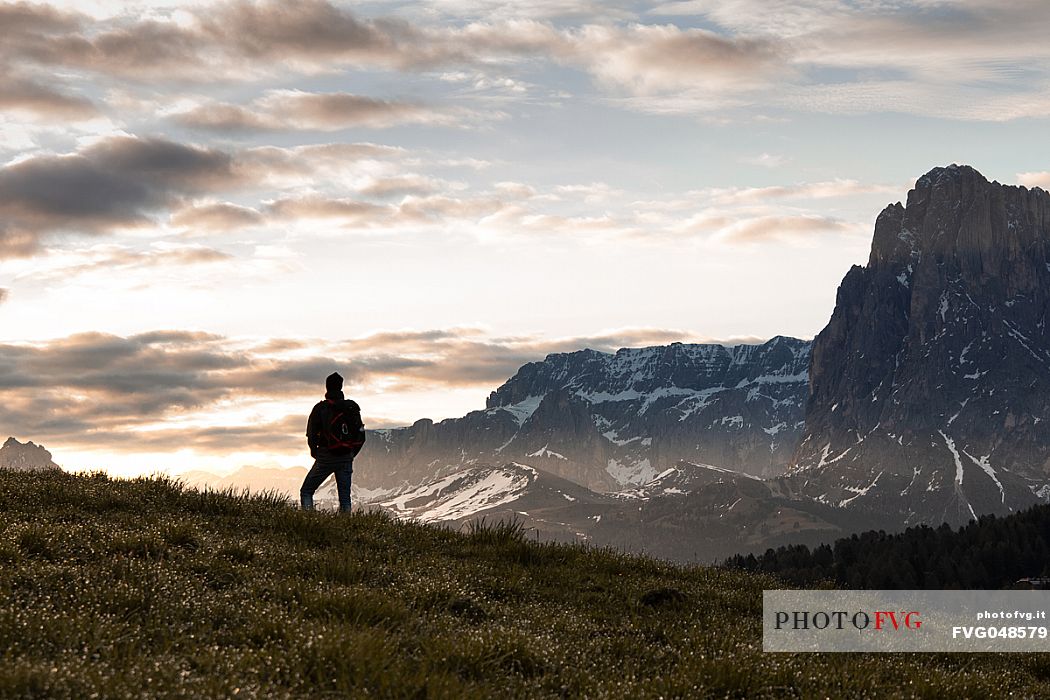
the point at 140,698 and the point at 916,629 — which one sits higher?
the point at 140,698

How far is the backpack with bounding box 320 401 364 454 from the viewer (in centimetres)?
2458

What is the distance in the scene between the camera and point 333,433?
24.6 m

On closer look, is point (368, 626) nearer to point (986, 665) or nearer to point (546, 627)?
point (546, 627)

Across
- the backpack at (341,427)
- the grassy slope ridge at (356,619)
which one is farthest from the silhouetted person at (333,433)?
the grassy slope ridge at (356,619)

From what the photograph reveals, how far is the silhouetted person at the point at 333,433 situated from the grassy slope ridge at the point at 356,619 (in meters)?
7.42

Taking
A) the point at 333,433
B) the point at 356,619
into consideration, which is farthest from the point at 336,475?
the point at 356,619

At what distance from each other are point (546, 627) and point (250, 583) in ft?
11.9

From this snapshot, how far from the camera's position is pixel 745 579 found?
17.8 m

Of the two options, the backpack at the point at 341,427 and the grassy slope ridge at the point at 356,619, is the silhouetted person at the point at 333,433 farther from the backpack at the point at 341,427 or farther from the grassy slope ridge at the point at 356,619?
the grassy slope ridge at the point at 356,619

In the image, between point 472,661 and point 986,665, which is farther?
point 986,665

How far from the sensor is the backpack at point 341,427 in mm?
24578

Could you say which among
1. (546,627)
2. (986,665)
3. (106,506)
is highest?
(106,506)

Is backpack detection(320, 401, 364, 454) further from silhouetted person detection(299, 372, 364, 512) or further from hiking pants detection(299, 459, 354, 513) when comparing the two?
Answer: hiking pants detection(299, 459, 354, 513)

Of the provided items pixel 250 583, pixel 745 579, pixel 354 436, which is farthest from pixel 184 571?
pixel 354 436
